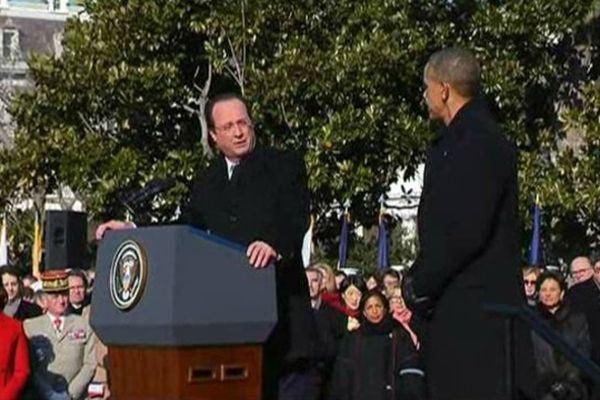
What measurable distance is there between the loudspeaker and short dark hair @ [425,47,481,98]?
31.2 feet

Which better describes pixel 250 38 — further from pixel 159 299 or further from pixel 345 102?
pixel 159 299

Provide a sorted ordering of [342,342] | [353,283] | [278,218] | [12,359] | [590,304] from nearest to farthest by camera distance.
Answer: [278,218] → [12,359] → [342,342] → [590,304] → [353,283]

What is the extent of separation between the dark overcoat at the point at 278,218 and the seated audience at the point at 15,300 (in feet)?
26.2

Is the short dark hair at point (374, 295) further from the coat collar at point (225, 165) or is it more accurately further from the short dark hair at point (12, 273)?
the coat collar at point (225, 165)

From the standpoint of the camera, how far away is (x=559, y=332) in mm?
10867

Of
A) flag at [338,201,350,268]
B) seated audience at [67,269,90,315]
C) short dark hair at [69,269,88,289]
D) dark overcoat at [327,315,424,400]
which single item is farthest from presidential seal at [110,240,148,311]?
flag at [338,201,350,268]

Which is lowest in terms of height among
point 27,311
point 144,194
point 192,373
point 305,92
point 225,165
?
point 27,311

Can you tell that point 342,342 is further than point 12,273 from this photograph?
No

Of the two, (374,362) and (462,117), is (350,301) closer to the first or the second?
(374,362)

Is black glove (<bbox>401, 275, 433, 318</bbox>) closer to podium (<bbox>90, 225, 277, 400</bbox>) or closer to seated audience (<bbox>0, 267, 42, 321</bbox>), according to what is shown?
podium (<bbox>90, 225, 277, 400</bbox>)

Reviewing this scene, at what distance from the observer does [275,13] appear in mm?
26781

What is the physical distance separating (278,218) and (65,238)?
891cm

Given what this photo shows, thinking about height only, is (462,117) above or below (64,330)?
above

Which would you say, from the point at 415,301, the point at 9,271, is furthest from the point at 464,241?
the point at 9,271
